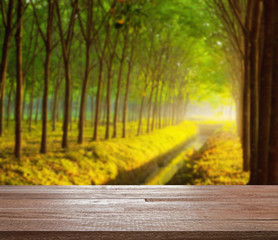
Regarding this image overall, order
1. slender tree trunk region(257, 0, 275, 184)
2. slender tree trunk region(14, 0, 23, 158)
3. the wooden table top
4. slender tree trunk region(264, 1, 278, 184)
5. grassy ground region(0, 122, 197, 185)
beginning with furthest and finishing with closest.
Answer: slender tree trunk region(14, 0, 23, 158), grassy ground region(0, 122, 197, 185), slender tree trunk region(257, 0, 275, 184), slender tree trunk region(264, 1, 278, 184), the wooden table top

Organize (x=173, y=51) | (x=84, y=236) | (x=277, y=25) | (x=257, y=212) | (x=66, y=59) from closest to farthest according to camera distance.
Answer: (x=84, y=236) → (x=257, y=212) → (x=277, y=25) → (x=66, y=59) → (x=173, y=51)

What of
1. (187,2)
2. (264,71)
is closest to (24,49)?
(187,2)

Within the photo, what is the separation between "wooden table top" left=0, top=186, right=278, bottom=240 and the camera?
2520 millimetres

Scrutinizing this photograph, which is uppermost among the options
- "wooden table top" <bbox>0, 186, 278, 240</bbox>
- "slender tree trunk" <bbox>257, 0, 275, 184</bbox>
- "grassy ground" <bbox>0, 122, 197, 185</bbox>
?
"slender tree trunk" <bbox>257, 0, 275, 184</bbox>

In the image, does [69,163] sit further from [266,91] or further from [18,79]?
[266,91]

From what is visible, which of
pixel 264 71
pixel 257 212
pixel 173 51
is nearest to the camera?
pixel 257 212

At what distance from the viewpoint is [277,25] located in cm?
707

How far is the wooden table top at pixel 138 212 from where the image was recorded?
2.52 m

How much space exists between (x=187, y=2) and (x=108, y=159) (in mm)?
9426

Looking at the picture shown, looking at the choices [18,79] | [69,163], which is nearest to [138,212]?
[69,163]

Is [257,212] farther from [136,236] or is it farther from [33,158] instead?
[33,158]

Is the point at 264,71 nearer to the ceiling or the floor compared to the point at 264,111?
nearer to the ceiling

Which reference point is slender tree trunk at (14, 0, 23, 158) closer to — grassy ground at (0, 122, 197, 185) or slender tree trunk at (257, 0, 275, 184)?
grassy ground at (0, 122, 197, 185)

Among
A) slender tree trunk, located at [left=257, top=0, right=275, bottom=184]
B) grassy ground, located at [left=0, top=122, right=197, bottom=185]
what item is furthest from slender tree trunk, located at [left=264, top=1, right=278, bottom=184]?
grassy ground, located at [left=0, top=122, right=197, bottom=185]
